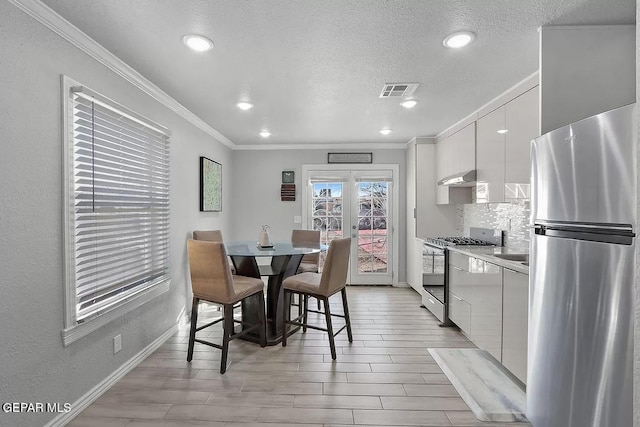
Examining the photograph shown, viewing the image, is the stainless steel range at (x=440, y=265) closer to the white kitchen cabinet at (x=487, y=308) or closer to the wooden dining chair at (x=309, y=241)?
the white kitchen cabinet at (x=487, y=308)

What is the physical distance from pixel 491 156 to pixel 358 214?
8.32ft

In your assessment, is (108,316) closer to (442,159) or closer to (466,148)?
(466,148)

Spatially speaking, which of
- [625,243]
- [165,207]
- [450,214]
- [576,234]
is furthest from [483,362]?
[165,207]

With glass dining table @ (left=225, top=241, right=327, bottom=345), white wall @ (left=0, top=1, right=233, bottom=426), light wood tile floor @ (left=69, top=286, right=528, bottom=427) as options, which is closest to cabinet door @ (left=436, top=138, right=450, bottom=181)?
light wood tile floor @ (left=69, top=286, right=528, bottom=427)

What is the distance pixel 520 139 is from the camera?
2637 millimetres

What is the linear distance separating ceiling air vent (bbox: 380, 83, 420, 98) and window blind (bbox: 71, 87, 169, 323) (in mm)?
2068

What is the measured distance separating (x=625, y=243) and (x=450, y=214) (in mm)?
3539

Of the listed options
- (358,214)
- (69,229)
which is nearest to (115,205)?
(69,229)

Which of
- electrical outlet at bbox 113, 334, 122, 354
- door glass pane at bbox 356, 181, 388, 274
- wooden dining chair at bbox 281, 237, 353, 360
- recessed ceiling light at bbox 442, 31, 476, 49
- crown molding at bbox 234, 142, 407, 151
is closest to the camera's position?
recessed ceiling light at bbox 442, 31, 476, 49

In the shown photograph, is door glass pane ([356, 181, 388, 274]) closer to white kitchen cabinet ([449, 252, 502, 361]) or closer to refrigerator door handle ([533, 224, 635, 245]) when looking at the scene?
white kitchen cabinet ([449, 252, 502, 361])

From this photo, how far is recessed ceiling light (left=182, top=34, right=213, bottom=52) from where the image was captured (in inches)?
78.6

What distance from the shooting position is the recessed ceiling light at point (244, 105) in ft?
10.8

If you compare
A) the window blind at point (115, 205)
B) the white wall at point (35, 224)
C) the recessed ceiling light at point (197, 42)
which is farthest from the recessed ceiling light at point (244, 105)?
the white wall at point (35, 224)

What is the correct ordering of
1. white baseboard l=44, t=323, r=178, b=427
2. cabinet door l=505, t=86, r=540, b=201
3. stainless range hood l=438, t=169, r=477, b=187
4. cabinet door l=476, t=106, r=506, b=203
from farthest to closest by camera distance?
stainless range hood l=438, t=169, r=477, b=187
cabinet door l=476, t=106, r=506, b=203
cabinet door l=505, t=86, r=540, b=201
white baseboard l=44, t=323, r=178, b=427
